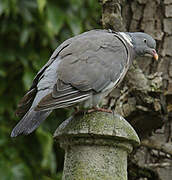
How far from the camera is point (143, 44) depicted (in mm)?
2568

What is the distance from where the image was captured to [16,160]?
359 centimetres

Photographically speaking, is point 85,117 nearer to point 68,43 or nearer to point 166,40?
point 68,43

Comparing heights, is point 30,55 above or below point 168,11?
below

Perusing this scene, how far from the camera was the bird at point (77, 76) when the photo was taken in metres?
1.91

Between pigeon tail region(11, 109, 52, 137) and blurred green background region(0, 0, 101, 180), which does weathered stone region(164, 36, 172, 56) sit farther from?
pigeon tail region(11, 109, 52, 137)

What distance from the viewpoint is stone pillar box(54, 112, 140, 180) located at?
171cm

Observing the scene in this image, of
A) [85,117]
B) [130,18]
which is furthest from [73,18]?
[85,117]

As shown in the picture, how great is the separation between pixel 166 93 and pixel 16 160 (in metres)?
1.45

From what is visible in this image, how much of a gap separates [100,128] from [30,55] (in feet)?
6.93

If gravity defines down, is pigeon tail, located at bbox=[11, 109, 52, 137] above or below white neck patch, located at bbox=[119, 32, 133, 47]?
below

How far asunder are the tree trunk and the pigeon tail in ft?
2.34

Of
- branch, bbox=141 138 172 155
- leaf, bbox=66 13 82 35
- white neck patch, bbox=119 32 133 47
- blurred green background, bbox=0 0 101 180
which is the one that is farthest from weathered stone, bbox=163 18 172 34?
leaf, bbox=66 13 82 35

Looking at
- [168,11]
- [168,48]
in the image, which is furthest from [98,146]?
[168,11]

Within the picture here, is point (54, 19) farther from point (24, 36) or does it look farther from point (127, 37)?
point (127, 37)
